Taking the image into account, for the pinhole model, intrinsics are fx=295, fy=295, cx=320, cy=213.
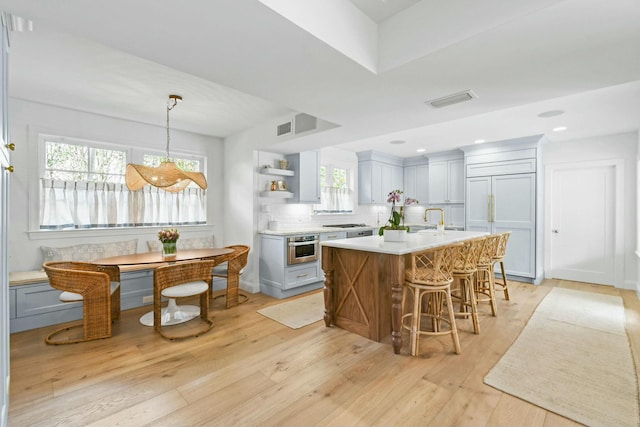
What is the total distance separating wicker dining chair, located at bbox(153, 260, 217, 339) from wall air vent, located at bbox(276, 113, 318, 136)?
203 centimetres

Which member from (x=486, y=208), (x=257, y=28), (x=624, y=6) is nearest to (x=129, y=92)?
(x=257, y=28)

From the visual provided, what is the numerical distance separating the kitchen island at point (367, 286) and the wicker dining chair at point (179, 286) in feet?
4.48

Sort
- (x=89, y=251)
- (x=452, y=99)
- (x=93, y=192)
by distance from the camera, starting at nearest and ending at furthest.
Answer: (x=452, y=99)
(x=89, y=251)
(x=93, y=192)

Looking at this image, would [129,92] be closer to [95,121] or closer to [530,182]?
[95,121]

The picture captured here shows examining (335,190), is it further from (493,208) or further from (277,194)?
(493,208)

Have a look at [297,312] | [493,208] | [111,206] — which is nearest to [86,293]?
[111,206]

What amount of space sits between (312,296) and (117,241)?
2.93m

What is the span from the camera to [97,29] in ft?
5.34

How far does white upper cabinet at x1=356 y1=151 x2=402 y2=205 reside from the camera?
655 cm

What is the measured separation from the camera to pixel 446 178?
651 centimetres

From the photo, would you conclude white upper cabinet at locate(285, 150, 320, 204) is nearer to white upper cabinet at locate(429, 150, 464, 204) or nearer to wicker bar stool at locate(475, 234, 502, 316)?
wicker bar stool at locate(475, 234, 502, 316)

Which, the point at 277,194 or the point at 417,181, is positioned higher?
the point at 417,181

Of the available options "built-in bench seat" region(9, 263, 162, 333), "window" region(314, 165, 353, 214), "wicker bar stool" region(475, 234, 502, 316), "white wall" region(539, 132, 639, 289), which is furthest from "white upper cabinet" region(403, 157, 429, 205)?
"built-in bench seat" region(9, 263, 162, 333)

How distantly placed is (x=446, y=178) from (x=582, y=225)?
2.48 meters
